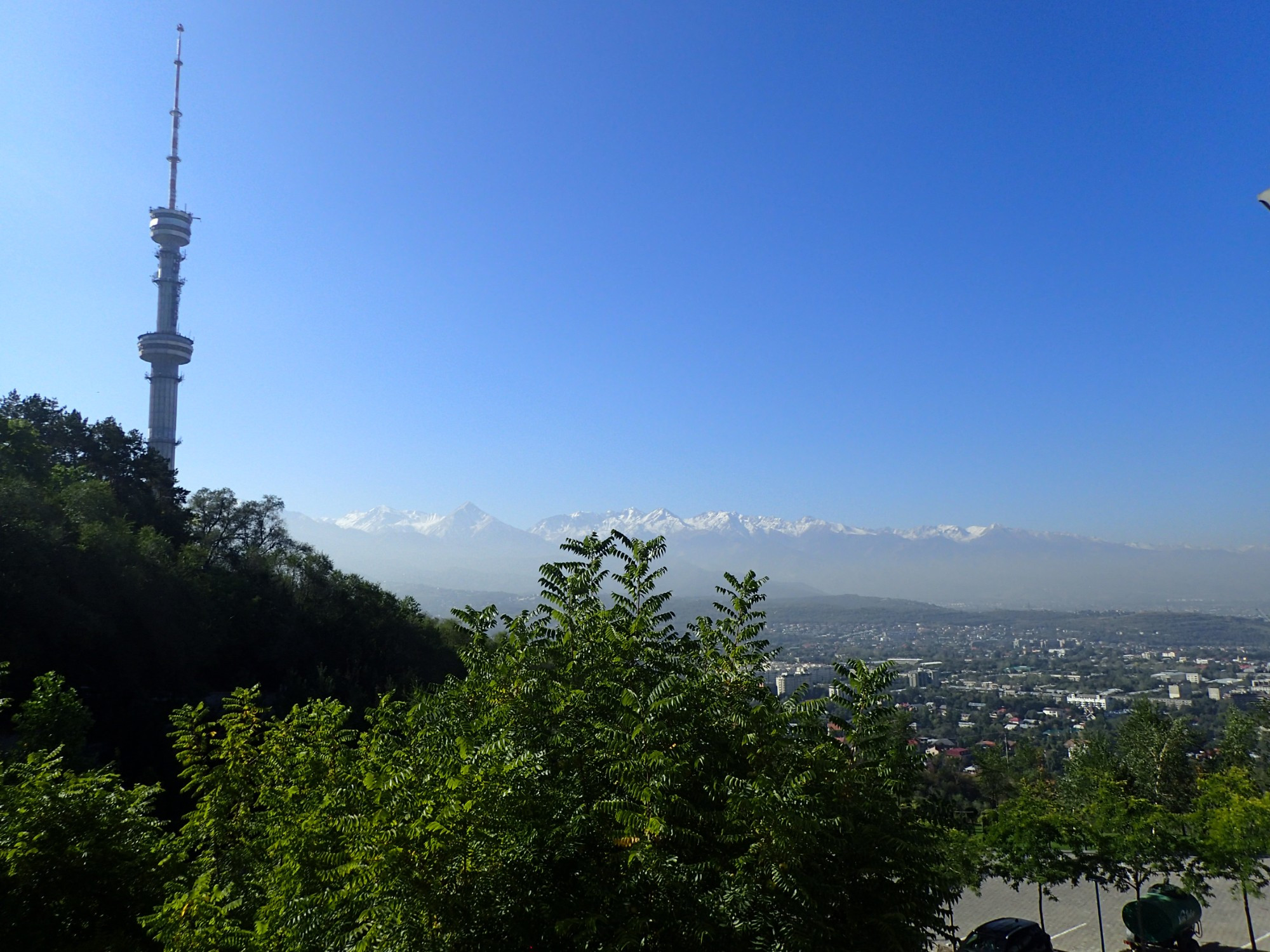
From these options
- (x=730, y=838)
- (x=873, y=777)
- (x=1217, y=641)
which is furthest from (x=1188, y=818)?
(x=1217, y=641)

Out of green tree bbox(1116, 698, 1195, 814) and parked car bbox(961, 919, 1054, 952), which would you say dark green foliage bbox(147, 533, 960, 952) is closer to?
parked car bbox(961, 919, 1054, 952)

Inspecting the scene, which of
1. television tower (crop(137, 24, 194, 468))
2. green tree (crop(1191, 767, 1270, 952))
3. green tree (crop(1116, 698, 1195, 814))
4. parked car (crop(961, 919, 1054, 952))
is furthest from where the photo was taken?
television tower (crop(137, 24, 194, 468))

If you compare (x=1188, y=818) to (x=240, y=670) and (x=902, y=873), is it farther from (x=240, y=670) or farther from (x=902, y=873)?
(x=240, y=670)

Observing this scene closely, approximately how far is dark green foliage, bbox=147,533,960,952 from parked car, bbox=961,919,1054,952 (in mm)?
12003

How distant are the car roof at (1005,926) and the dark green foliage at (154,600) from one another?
21095 mm

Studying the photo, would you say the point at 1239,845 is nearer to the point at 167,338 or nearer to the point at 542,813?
the point at 542,813

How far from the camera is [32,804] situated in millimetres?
7938

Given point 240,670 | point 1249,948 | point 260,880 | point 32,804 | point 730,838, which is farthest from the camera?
point 240,670

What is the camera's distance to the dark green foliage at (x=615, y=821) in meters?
4.67

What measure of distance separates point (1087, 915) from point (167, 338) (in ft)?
359

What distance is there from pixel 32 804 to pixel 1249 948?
25724 mm

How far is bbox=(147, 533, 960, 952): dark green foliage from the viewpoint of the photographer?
15.3 feet

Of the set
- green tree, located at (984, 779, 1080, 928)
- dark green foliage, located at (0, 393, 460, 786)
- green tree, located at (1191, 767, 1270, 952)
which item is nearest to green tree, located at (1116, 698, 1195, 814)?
green tree, located at (1191, 767, 1270, 952)

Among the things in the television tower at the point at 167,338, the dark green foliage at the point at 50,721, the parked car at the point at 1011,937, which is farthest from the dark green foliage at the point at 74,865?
the television tower at the point at 167,338
